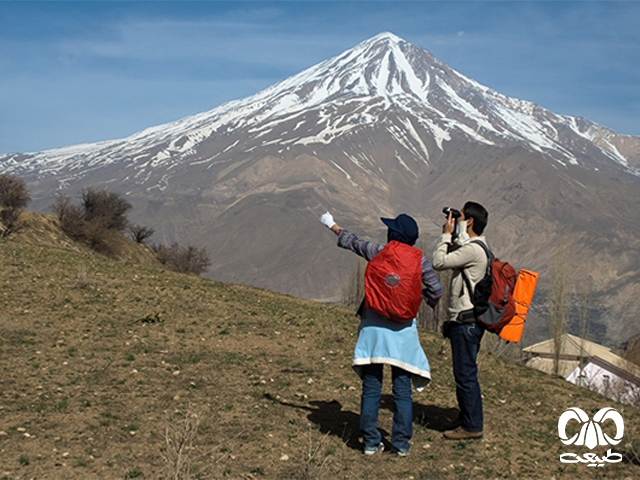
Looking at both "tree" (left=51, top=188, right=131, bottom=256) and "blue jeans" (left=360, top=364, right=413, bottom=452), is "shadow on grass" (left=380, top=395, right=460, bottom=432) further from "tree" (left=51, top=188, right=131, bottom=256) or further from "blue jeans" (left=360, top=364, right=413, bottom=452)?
"tree" (left=51, top=188, right=131, bottom=256)

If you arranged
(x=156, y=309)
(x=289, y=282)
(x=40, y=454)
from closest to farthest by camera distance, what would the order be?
(x=40, y=454) < (x=156, y=309) < (x=289, y=282)

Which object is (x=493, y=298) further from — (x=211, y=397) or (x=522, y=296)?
(x=211, y=397)

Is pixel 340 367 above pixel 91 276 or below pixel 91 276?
below

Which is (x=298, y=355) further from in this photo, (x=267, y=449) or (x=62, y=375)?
(x=267, y=449)

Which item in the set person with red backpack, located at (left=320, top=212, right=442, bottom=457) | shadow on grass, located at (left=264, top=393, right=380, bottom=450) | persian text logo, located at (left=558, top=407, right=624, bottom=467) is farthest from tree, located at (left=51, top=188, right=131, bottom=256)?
person with red backpack, located at (left=320, top=212, right=442, bottom=457)

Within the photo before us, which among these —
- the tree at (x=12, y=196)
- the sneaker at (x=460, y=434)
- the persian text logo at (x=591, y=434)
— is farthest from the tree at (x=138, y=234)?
the sneaker at (x=460, y=434)

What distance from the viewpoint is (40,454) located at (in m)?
5.36

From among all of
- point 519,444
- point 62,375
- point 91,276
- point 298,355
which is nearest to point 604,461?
point 519,444

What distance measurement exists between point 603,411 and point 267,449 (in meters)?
3.65

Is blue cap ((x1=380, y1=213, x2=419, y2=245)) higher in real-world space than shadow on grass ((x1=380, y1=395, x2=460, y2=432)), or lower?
higher

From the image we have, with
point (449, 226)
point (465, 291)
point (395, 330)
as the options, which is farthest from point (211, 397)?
point (449, 226)

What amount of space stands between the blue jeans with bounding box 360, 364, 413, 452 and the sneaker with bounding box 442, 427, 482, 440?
24.8 inches

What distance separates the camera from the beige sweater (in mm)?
5961

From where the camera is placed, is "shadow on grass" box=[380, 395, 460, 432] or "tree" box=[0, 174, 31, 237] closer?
"shadow on grass" box=[380, 395, 460, 432]
